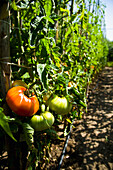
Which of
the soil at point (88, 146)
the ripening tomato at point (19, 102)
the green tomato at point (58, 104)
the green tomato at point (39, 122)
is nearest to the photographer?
the ripening tomato at point (19, 102)

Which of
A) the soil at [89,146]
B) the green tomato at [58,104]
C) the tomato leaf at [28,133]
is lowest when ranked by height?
the soil at [89,146]

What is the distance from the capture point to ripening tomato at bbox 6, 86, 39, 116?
0.72 m

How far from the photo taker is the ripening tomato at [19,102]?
2.37 feet

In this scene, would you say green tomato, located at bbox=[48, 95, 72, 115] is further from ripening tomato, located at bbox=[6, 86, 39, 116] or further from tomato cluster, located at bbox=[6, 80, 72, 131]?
ripening tomato, located at bbox=[6, 86, 39, 116]

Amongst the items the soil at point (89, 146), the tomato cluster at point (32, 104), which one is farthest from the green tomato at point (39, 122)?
the soil at point (89, 146)

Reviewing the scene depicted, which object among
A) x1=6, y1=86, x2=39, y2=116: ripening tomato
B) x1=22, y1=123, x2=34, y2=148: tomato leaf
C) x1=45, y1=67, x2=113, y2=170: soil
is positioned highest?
x1=6, y1=86, x2=39, y2=116: ripening tomato

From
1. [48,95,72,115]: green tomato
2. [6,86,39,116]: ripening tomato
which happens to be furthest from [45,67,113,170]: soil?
[6,86,39,116]: ripening tomato

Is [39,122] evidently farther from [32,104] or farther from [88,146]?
[88,146]

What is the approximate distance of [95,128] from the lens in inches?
100

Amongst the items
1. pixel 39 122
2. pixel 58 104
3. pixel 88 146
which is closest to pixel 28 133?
pixel 39 122

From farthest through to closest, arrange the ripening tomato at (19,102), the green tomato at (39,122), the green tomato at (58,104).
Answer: the green tomato at (58,104) < the green tomato at (39,122) < the ripening tomato at (19,102)

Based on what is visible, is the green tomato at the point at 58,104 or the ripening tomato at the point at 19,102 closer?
the ripening tomato at the point at 19,102

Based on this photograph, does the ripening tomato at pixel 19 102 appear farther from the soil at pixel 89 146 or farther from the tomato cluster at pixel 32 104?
the soil at pixel 89 146

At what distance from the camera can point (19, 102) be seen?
0.72 metres
